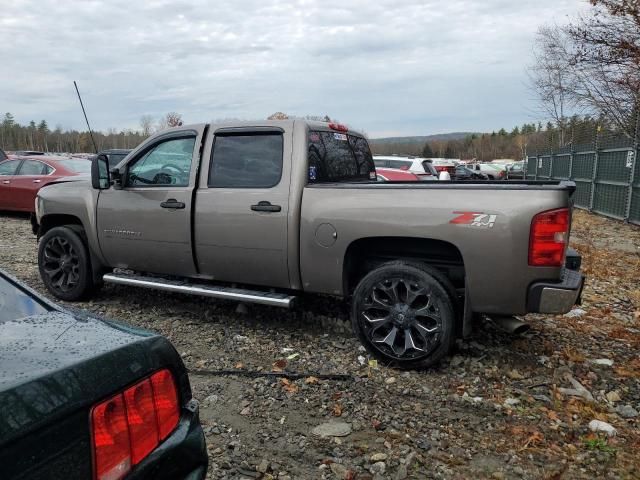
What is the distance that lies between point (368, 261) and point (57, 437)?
131 inches

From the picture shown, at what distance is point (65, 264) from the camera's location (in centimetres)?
567

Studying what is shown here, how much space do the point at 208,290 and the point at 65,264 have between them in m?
2.04

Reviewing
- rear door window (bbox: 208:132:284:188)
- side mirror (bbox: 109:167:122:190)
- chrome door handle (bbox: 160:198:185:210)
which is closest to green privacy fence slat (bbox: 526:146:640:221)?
rear door window (bbox: 208:132:284:188)

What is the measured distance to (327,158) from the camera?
484 centimetres

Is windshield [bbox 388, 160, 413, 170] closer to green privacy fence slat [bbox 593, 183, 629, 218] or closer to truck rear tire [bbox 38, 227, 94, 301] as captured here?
green privacy fence slat [bbox 593, 183, 629, 218]

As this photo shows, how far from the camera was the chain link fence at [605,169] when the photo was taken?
11.8m

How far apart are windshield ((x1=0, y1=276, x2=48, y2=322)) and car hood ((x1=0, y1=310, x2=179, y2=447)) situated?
68 mm

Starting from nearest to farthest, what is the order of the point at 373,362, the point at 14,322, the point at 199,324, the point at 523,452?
the point at 14,322
the point at 523,452
the point at 373,362
the point at 199,324

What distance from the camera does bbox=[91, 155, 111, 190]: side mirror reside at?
16.8ft

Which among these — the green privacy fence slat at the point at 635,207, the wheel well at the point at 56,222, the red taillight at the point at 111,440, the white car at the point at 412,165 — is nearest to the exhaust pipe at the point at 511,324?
the red taillight at the point at 111,440

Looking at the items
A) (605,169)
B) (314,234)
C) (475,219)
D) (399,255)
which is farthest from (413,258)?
(605,169)

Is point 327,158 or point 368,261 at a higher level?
point 327,158

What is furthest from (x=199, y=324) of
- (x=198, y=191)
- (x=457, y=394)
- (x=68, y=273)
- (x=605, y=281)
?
(x=605, y=281)

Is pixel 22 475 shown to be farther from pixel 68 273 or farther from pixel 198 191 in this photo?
pixel 68 273
